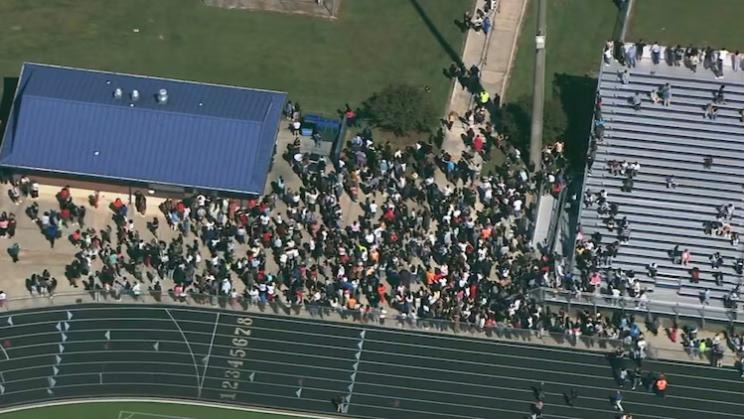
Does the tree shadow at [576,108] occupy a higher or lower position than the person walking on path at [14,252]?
higher

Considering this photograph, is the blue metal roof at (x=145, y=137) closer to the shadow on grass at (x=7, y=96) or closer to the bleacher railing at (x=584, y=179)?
the shadow on grass at (x=7, y=96)

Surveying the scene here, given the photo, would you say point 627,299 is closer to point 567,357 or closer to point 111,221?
point 567,357

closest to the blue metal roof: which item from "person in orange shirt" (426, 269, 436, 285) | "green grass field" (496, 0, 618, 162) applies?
"person in orange shirt" (426, 269, 436, 285)

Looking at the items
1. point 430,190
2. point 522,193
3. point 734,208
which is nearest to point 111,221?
point 430,190

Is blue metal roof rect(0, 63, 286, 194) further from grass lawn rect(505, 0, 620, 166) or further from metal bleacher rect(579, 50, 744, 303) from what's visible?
metal bleacher rect(579, 50, 744, 303)

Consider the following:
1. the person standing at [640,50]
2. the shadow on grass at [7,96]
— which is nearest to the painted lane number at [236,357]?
the shadow on grass at [7,96]

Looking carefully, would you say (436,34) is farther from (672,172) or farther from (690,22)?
(672,172)

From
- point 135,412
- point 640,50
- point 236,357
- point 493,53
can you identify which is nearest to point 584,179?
point 640,50
